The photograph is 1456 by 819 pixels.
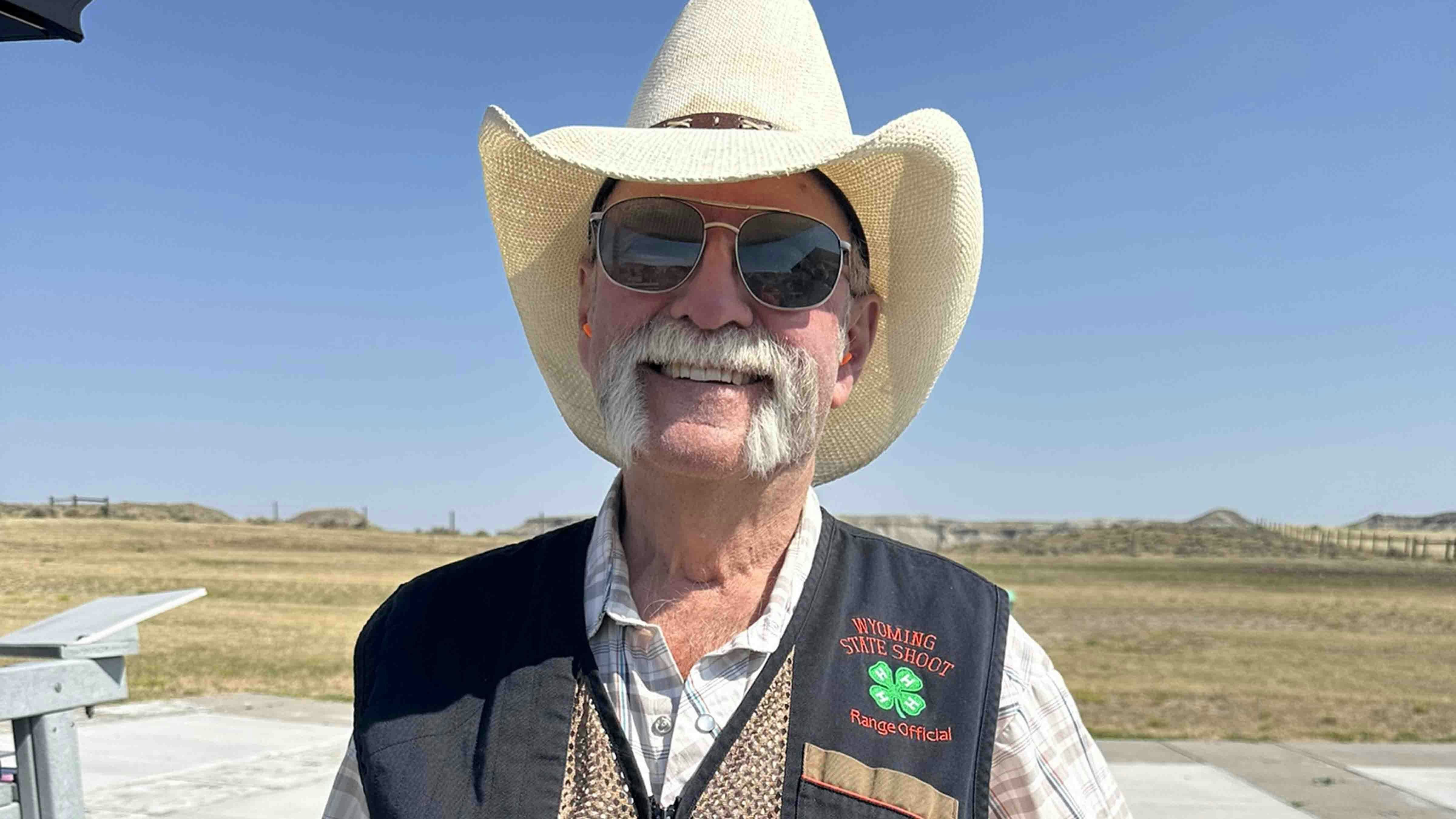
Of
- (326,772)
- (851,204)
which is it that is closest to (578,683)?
(851,204)

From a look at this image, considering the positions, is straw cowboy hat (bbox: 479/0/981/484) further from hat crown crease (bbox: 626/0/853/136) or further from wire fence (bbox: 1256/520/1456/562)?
wire fence (bbox: 1256/520/1456/562)

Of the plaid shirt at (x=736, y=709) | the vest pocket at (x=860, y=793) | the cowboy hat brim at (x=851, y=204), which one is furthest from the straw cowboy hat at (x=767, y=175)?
the vest pocket at (x=860, y=793)

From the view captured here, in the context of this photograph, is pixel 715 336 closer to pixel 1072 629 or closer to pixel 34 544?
pixel 1072 629

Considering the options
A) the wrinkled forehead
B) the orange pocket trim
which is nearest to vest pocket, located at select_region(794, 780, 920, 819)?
the orange pocket trim

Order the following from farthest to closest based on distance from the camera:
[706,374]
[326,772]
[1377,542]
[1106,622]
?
[1377,542] < [1106,622] < [326,772] < [706,374]

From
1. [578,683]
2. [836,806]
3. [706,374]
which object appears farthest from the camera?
[706,374]

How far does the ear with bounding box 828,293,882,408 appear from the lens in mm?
1821

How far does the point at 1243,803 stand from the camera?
5.68m

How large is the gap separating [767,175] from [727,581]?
1.98 feet

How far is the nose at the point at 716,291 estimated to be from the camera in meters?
1.56

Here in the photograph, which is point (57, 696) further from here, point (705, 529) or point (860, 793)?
point (860, 793)

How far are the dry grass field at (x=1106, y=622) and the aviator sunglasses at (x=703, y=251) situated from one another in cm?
708

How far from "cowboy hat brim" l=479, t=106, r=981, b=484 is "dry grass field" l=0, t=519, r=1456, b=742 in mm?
6548

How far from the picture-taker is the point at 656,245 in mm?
1600
